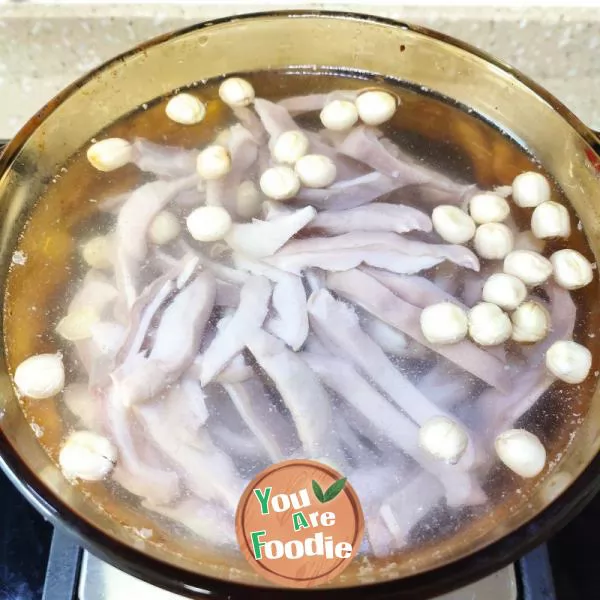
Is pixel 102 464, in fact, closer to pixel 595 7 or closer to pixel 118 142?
pixel 118 142

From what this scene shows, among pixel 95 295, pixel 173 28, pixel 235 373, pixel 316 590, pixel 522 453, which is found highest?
pixel 173 28

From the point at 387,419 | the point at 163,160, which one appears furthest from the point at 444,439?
the point at 163,160

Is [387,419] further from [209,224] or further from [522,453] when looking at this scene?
[209,224]

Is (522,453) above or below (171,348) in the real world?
below

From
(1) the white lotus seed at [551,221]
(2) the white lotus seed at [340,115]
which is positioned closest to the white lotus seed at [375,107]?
(2) the white lotus seed at [340,115]

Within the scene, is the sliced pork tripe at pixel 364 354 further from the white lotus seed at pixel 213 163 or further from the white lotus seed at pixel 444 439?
the white lotus seed at pixel 213 163

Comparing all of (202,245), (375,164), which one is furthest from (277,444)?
(375,164)

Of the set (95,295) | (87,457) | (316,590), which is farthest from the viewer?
(95,295)
